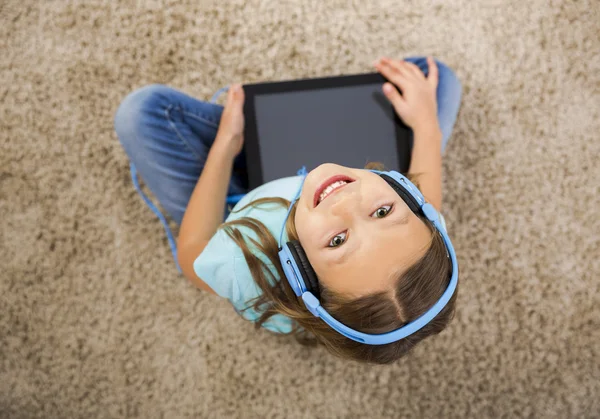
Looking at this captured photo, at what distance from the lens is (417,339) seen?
58 centimetres

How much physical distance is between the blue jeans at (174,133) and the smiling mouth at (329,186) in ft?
1.11

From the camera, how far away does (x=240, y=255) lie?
65 cm

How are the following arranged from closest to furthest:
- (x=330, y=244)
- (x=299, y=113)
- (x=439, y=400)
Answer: (x=330, y=244), (x=299, y=113), (x=439, y=400)

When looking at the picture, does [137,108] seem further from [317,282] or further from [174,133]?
[317,282]

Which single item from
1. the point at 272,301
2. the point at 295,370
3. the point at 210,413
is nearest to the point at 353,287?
the point at 272,301

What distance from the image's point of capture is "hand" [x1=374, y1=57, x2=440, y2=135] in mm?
765

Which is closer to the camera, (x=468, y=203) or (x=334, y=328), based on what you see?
(x=334, y=328)

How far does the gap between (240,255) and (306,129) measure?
0.80ft

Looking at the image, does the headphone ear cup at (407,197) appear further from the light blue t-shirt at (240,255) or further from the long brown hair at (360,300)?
the light blue t-shirt at (240,255)

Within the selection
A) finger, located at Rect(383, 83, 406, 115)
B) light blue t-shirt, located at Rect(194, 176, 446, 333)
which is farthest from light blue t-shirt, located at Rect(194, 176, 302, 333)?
finger, located at Rect(383, 83, 406, 115)

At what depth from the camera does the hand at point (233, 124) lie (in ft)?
2.50

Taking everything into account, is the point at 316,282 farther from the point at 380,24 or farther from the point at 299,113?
the point at 380,24

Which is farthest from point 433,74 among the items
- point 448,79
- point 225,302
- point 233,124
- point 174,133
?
point 225,302

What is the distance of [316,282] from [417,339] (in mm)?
156
